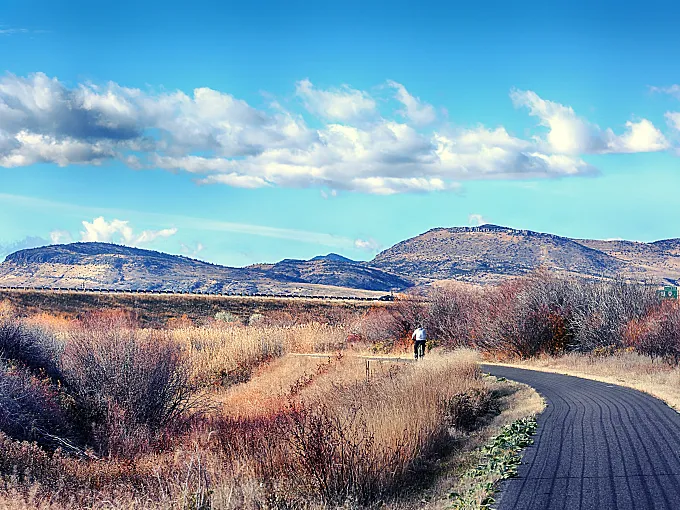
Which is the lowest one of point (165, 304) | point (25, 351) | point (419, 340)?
point (25, 351)

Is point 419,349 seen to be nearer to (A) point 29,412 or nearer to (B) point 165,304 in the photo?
(A) point 29,412

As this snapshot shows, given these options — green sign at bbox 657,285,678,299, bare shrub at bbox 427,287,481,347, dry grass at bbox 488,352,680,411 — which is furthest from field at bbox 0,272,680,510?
green sign at bbox 657,285,678,299

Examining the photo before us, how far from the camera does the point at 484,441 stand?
1916 centimetres

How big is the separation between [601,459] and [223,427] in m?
9.58

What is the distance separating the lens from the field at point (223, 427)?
46.3ft

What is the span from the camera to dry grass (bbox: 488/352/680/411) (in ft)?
86.1

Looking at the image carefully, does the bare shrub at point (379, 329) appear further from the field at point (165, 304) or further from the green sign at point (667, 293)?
the field at point (165, 304)

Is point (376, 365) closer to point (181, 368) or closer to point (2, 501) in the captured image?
point (181, 368)

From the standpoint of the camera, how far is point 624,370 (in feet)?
111

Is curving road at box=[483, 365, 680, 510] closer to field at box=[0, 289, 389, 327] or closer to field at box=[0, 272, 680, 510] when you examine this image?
field at box=[0, 272, 680, 510]

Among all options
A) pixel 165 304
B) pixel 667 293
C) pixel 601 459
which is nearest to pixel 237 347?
pixel 667 293

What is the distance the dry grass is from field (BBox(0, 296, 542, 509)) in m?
4.05

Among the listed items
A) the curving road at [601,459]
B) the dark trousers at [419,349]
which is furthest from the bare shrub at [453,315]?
the curving road at [601,459]

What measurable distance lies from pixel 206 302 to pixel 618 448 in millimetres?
94505
